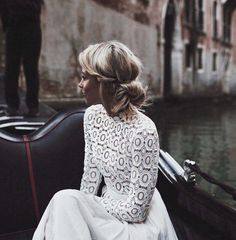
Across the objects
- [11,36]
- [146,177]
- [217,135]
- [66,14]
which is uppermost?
[66,14]

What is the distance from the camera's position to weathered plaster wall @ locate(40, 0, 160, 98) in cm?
852

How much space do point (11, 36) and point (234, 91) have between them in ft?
66.6

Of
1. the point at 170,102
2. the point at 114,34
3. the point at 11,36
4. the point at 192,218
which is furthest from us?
the point at 170,102

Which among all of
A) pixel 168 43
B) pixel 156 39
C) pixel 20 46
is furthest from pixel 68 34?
pixel 168 43

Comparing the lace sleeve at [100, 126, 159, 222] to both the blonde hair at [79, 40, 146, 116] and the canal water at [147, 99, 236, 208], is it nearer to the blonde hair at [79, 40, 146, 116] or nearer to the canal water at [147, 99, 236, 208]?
the blonde hair at [79, 40, 146, 116]

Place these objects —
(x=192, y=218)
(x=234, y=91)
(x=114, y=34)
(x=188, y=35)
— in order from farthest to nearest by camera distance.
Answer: (x=234, y=91), (x=188, y=35), (x=114, y=34), (x=192, y=218)

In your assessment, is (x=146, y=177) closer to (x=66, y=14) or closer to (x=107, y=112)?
(x=107, y=112)

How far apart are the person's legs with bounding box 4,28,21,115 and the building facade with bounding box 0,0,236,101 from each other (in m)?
3.64

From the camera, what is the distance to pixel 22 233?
1905 mm

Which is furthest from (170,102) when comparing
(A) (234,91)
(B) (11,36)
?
(B) (11,36)

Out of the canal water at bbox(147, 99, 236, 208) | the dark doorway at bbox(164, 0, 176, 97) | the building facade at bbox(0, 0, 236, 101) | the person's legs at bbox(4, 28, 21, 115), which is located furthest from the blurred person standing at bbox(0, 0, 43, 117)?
the dark doorway at bbox(164, 0, 176, 97)

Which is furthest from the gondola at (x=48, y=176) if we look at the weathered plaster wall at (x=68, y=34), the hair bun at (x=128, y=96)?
the weathered plaster wall at (x=68, y=34)

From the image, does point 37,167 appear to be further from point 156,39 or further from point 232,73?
point 232,73

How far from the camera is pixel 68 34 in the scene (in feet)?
30.3
